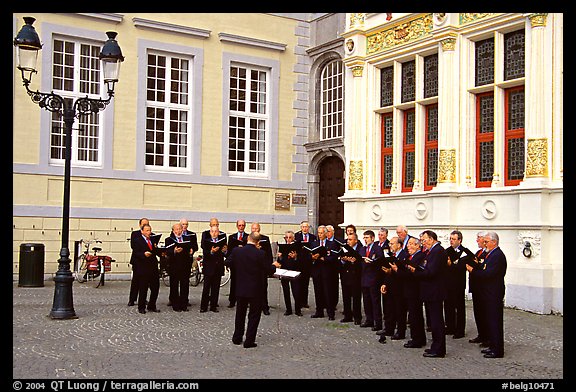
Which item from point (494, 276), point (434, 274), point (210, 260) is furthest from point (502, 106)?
point (210, 260)

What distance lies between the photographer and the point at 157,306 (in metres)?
14.4

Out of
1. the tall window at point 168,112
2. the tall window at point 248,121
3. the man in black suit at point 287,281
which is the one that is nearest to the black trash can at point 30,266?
the tall window at point 168,112

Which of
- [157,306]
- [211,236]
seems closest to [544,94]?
[211,236]

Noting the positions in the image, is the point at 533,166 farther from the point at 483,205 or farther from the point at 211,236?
the point at 211,236

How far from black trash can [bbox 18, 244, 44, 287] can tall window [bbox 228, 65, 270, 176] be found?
6613mm

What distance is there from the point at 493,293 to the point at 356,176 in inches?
348

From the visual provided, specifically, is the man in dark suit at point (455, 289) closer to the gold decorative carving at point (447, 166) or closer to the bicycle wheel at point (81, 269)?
the gold decorative carving at point (447, 166)

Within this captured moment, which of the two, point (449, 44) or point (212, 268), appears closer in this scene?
point (212, 268)

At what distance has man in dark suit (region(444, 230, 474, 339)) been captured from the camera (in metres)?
11.2

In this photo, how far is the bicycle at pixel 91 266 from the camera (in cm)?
1748

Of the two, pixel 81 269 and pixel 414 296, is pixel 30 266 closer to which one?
pixel 81 269

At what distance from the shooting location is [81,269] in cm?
1816

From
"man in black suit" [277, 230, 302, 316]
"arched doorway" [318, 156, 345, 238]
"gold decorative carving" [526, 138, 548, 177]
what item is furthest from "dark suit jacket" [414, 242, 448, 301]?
"arched doorway" [318, 156, 345, 238]
